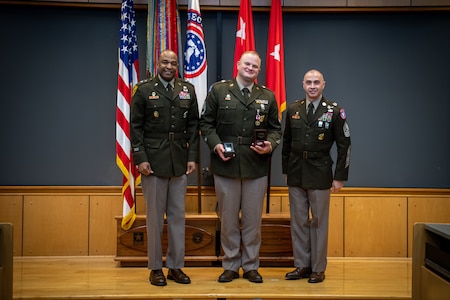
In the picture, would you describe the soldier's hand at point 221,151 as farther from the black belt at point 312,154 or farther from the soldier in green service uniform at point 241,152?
the black belt at point 312,154

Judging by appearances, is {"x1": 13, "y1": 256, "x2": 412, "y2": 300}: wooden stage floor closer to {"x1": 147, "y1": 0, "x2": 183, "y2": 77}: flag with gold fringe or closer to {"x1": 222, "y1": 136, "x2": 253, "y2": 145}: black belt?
{"x1": 222, "y1": 136, "x2": 253, "y2": 145}: black belt

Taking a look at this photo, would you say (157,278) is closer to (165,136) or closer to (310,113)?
(165,136)

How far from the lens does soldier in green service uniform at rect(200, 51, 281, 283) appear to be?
3.88 m

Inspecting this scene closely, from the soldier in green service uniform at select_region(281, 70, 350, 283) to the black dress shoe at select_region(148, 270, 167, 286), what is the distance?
881mm

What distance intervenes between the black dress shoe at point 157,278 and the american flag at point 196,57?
1345 millimetres

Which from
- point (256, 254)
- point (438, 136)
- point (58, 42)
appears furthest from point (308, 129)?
point (58, 42)

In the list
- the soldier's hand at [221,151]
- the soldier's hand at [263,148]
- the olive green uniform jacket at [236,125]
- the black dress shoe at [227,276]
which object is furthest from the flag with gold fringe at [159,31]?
the black dress shoe at [227,276]

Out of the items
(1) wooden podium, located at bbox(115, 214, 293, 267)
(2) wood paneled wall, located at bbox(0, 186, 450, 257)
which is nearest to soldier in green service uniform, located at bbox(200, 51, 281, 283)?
(1) wooden podium, located at bbox(115, 214, 293, 267)

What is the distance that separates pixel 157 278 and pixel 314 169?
1.27 metres

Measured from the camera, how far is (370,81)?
516 centimetres

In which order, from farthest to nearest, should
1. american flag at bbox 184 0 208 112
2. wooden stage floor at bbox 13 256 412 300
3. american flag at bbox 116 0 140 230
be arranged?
american flag at bbox 184 0 208 112 < american flag at bbox 116 0 140 230 < wooden stage floor at bbox 13 256 412 300

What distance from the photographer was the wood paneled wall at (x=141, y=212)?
500 cm

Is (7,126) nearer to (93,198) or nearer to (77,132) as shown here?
(77,132)

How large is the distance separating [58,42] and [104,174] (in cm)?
119
